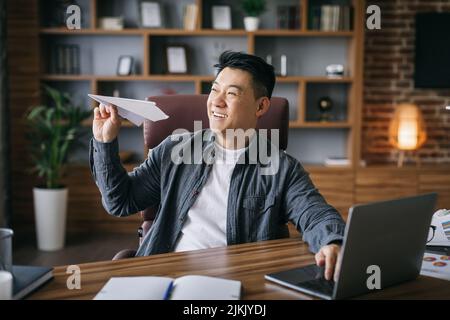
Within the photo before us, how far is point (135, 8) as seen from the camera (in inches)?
179

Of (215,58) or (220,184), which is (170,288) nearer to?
(220,184)

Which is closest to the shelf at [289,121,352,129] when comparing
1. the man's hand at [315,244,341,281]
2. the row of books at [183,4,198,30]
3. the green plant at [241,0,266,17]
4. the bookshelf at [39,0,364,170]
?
the bookshelf at [39,0,364,170]

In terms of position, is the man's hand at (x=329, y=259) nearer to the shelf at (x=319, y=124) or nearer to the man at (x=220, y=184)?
the man at (x=220, y=184)

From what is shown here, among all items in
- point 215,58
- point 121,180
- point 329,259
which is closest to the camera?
point 329,259

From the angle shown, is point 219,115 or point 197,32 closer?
point 219,115

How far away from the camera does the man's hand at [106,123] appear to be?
163 centimetres

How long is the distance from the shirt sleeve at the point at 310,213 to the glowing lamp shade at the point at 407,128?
9.58 feet

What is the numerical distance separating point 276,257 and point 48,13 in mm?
3731

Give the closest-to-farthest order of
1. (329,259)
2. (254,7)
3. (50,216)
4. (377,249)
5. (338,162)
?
(377,249), (329,259), (50,216), (254,7), (338,162)

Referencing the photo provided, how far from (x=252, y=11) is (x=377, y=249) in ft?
11.5

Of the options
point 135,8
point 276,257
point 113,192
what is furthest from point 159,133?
point 135,8

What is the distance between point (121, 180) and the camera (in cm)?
176

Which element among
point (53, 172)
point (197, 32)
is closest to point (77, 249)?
point (53, 172)

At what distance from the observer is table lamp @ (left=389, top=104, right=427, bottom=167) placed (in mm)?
4496
